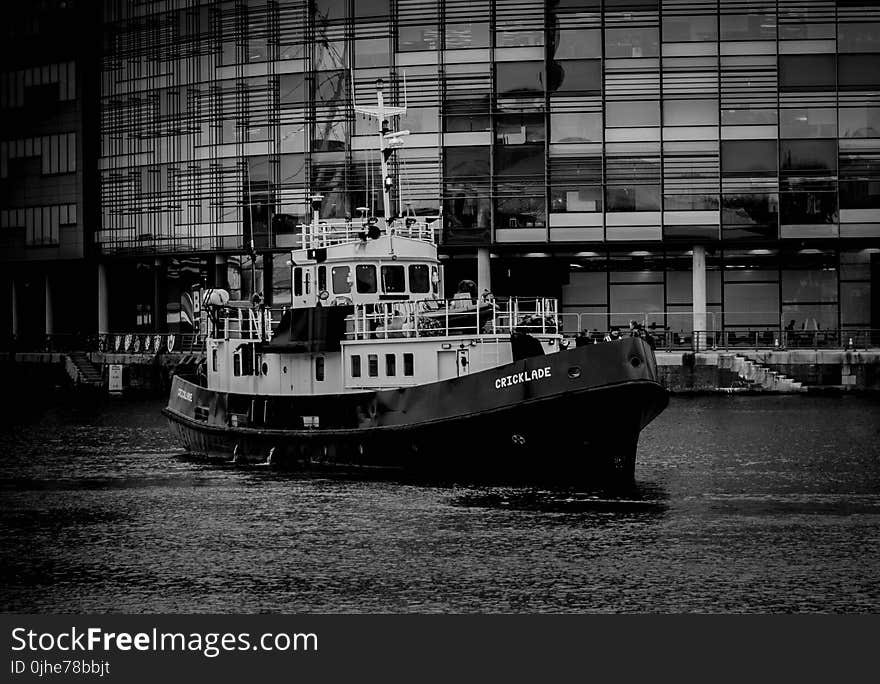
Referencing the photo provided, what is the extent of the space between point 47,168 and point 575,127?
38713 millimetres

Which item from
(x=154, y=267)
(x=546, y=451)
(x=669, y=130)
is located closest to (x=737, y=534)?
(x=546, y=451)

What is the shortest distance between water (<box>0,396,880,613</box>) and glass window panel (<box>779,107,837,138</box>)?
36.7 m

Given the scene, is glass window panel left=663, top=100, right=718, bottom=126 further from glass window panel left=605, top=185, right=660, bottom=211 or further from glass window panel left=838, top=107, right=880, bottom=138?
glass window panel left=838, top=107, right=880, bottom=138

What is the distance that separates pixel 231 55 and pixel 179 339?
17809 millimetres

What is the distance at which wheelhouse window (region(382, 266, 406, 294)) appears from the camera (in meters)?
39.6

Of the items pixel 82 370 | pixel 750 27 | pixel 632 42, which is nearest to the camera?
pixel 750 27

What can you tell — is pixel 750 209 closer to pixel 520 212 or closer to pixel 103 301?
pixel 520 212

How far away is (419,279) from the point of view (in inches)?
1574

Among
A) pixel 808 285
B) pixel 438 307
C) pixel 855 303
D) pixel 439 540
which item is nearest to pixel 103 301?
pixel 808 285

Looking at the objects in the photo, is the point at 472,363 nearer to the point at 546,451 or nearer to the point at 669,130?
Answer: the point at 546,451

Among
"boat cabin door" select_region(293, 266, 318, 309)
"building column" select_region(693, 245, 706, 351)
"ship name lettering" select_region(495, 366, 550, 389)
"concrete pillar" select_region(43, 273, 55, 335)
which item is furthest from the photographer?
"concrete pillar" select_region(43, 273, 55, 335)

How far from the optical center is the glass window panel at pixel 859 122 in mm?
76938

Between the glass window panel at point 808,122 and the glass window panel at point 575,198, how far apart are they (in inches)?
426

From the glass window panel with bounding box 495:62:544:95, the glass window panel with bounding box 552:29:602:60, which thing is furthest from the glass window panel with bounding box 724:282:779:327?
the glass window panel with bounding box 495:62:544:95
